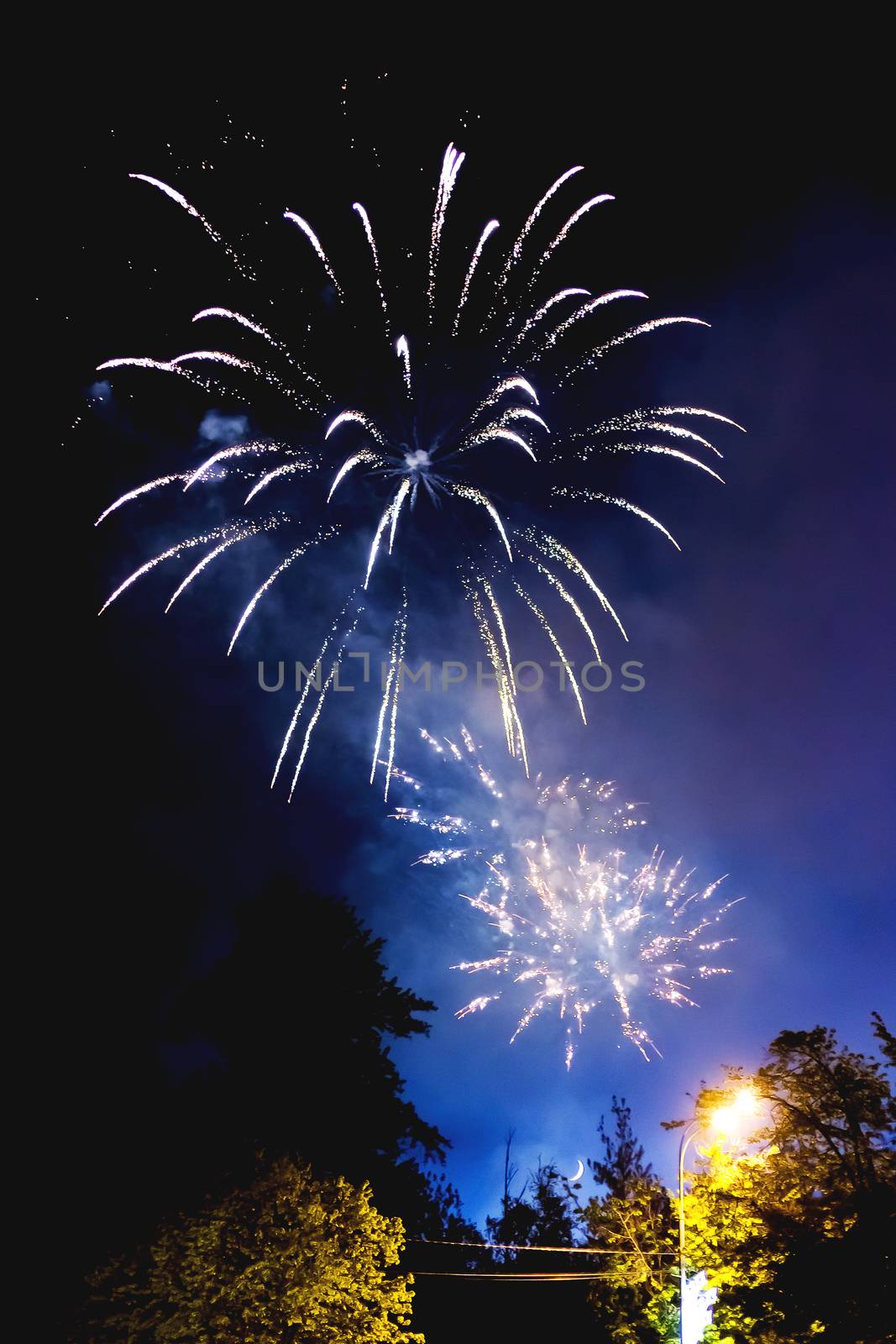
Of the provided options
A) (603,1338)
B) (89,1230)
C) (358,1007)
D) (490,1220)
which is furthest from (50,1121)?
(490,1220)

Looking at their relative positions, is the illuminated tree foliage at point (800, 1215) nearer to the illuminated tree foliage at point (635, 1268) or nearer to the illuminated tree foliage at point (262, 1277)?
the illuminated tree foliage at point (635, 1268)

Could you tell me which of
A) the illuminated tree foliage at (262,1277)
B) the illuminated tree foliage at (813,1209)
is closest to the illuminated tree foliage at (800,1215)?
the illuminated tree foliage at (813,1209)

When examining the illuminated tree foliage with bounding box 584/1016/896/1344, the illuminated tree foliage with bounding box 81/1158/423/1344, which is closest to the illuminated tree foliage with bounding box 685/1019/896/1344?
the illuminated tree foliage with bounding box 584/1016/896/1344

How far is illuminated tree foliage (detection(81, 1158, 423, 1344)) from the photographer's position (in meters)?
16.8

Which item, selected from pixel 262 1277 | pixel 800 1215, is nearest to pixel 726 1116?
pixel 800 1215

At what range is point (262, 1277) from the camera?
17.1 metres

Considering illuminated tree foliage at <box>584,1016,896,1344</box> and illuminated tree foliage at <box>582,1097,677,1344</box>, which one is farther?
illuminated tree foliage at <box>582,1097,677,1344</box>

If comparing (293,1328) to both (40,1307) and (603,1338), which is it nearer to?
(40,1307)

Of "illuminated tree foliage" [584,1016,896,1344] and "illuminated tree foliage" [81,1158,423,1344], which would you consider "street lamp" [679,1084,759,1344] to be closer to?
"illuminated tree foliage" [584,1016,896,1344]

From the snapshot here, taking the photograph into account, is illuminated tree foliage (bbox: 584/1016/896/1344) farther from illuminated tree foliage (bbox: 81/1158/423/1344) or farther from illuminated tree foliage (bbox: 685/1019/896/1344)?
illuminated tree foliage (bbox: 81/1158/423/1344)

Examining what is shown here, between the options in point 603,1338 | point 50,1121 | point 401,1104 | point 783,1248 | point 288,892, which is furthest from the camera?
point 603,1338

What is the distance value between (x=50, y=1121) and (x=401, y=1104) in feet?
39.5

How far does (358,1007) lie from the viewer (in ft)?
92.8

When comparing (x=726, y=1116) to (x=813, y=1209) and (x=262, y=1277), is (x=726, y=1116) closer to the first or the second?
(x=813, y=1209)
